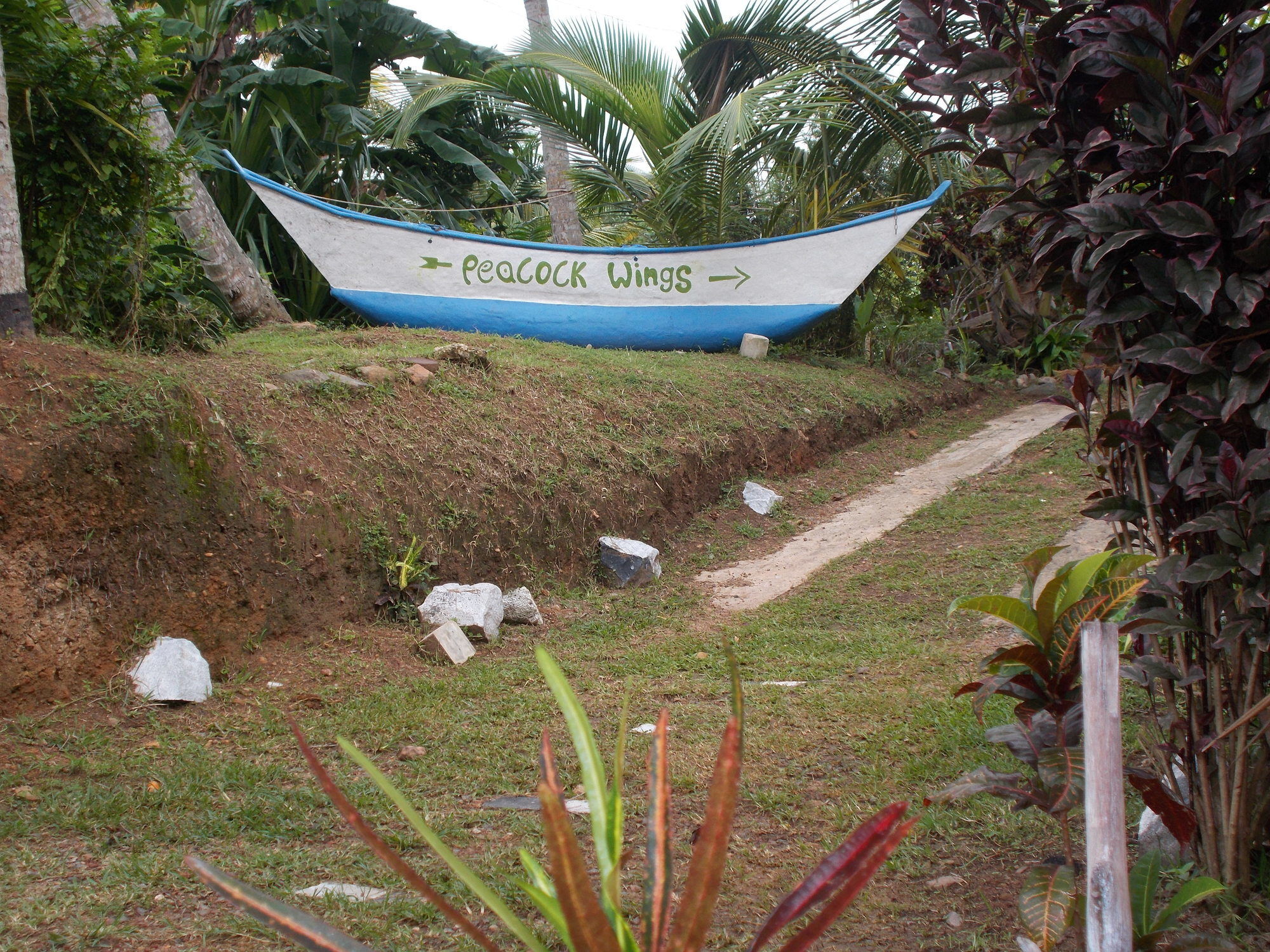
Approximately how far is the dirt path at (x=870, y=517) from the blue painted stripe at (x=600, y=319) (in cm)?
223

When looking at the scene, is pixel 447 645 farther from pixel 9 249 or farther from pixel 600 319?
pixel 600 319

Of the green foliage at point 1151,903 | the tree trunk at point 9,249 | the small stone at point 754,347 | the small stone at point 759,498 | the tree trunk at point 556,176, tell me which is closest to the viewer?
the green foliage at point 1151,903

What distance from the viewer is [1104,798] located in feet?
4.64

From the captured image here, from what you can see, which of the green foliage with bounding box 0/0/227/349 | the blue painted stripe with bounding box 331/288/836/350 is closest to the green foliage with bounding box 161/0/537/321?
the blue painted stripe with bounding box 331/288/836/350

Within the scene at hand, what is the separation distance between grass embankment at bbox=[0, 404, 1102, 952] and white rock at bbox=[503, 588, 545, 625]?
0.36 feet

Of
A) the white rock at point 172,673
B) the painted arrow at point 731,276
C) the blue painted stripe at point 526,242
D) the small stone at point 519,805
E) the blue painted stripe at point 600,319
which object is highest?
the blue painted stripe at point 526,242

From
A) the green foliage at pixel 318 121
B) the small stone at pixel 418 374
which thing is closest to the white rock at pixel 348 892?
the small stone at pixel 418 374

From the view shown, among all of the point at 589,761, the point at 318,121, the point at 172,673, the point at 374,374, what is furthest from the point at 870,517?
the point at 318,121

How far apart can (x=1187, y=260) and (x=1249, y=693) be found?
857 millimetres

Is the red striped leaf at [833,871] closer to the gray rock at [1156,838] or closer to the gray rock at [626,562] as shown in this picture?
the gray rock at [1156,838]

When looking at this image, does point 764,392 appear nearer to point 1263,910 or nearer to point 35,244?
point 35,244

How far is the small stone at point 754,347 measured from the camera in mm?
Answer: 9766

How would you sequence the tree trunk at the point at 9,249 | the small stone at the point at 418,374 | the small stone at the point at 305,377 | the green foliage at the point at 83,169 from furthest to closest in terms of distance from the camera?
the small stone at the point at 418,374 → the small stone at the point at 305,377 → the green foliage at the point at 83,169 → the tree trunk at the point at 9,249

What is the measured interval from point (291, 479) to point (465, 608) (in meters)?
1.01
